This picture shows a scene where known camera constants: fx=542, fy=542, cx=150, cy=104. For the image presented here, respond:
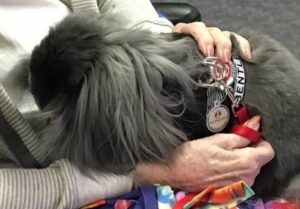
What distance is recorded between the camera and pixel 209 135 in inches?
39.8

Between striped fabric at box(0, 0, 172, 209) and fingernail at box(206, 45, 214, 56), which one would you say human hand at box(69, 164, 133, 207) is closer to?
striped fabric at box(0, 0, 172, 209)

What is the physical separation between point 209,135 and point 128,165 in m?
0.16

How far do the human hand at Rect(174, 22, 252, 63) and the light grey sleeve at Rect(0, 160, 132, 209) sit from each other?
0.28 meters

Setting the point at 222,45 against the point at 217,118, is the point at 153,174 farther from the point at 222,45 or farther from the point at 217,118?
the point at 222,45

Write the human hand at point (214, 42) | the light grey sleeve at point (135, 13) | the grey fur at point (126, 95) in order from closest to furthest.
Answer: the grey fur at point (126, 95)
the human hand at point (214, 42)
the light grey sleeve at point (135, 13)

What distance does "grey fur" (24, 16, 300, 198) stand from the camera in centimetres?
91

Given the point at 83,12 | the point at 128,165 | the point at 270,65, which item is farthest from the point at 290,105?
the point at 83,12

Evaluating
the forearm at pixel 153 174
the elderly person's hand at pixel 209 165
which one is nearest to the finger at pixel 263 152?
the elderly person's hand at pixel 209 165

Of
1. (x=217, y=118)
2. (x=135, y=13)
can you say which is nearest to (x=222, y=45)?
(x=217, y=118)

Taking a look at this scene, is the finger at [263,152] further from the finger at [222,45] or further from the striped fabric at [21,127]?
the striped fabric at [21,127]

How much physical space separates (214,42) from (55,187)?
401 millimetres

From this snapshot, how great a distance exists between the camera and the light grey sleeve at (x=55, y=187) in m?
0.91

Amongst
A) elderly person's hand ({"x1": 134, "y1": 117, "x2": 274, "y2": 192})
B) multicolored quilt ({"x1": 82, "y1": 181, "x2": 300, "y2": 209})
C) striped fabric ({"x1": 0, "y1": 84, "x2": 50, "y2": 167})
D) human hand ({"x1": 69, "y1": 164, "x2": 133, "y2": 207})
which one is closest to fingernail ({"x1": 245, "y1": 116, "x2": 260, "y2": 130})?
elderly person's hand ({"x1": 134, "y1": 117, "x2": 274, "y2": 192})

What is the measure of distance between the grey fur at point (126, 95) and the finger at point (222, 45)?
0.05m
